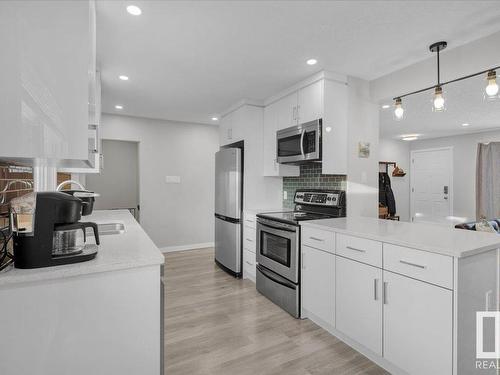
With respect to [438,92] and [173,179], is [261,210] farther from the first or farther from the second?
[438,92]

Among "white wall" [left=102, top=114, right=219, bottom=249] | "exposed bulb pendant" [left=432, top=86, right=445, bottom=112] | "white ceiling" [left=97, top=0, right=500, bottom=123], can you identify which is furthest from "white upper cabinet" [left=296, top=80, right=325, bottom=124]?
"white wall" [left=102, top=114, right=219, bottom=249]

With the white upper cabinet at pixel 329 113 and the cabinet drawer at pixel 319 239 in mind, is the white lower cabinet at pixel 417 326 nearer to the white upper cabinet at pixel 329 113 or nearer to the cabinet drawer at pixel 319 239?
the cabinet drawer at pixel 319 239

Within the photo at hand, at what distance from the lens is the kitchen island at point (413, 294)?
147cm

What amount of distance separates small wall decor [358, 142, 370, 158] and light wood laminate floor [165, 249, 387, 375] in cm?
180

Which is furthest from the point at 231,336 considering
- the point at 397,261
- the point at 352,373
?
the point at 397,261

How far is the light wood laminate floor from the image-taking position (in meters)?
1.87

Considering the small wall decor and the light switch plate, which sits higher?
the small wall decor

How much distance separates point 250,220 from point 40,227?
2631 millimetres

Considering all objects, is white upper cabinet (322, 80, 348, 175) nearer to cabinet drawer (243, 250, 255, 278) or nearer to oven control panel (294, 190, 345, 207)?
oven control panel (294, 190, 345, 207)

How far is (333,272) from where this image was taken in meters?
2.21

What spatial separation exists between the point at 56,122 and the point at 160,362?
3.83 ft

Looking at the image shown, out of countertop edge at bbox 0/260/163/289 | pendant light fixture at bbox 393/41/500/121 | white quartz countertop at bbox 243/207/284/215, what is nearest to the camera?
countertop edge at bbox 0/260/163/289

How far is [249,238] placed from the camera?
141 inches

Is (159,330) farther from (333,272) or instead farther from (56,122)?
(333,272)
